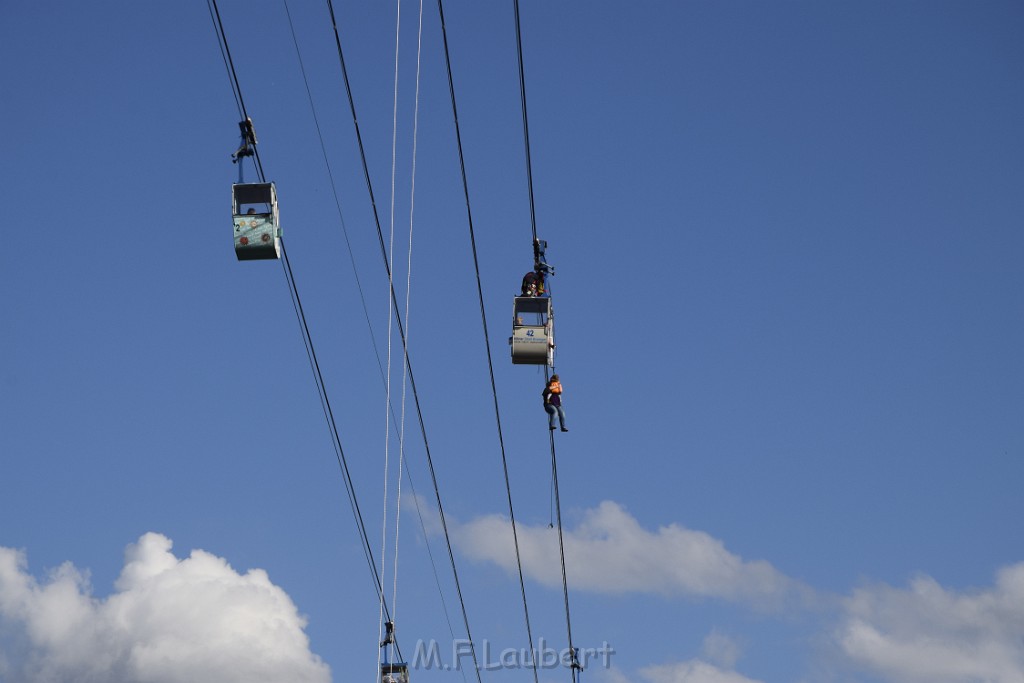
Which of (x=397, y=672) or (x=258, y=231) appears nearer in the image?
(x=258, y=231)

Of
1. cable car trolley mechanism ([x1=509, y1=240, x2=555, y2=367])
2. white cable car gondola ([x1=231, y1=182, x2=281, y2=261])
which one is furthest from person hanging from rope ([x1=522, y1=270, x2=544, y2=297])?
white cable car gondola ([x1=231, y1=182, x2=281, y2=261])

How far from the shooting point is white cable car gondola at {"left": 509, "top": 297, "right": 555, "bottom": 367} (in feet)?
107

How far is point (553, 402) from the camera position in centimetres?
3428

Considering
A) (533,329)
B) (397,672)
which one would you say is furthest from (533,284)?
(397,672)

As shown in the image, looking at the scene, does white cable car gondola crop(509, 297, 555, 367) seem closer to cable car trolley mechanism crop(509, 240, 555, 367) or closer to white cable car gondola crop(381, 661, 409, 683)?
cable car trolley mechanism crop(509, 240, 555, 367)

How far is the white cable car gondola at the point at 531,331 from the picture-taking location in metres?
32.5

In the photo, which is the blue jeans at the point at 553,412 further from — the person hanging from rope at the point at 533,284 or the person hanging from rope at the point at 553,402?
the person hanging from rope at the point at 533,284

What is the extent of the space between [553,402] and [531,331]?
2.19 m

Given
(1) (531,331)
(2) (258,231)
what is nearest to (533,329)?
(1) (531,331)

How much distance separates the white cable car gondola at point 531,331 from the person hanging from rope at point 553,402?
5.72ft

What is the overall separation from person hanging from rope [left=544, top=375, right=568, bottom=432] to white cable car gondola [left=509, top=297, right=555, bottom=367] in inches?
68.7

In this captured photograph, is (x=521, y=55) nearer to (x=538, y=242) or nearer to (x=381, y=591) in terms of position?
(x=538, y=242)

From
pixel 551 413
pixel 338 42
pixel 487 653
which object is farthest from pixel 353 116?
pixel 487 653

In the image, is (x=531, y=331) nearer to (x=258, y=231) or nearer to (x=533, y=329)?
(x=533, y=329)
